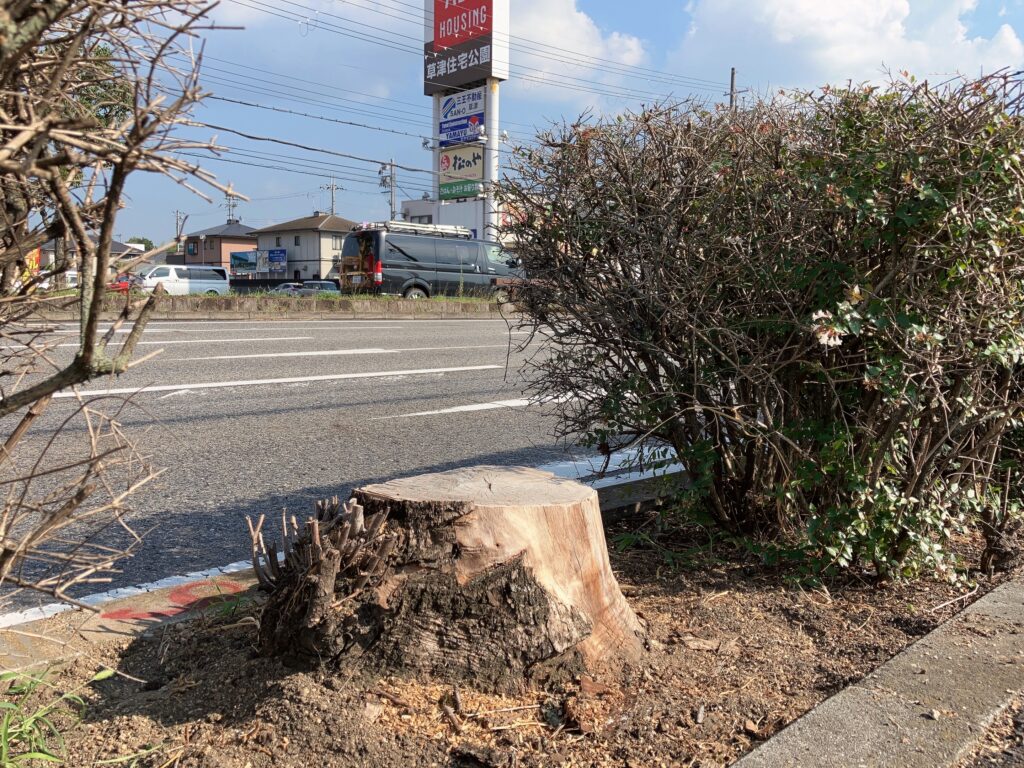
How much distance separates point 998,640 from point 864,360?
986 mm

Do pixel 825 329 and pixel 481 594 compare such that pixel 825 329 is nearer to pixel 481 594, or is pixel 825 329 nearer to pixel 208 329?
pixel 481 594

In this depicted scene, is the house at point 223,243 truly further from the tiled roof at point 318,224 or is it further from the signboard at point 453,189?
the signboard at point 453,189

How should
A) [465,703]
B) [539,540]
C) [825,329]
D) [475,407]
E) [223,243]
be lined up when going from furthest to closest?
[223,243] < [475,407] < [825,329] < [539,540] < [465,703]

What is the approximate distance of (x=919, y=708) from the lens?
2316 millimetres

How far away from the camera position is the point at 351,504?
7.84 feet

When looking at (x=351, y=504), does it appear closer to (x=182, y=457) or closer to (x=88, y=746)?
(x=88, y=746)

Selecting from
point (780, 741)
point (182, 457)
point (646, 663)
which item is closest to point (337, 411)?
point (182, 457)

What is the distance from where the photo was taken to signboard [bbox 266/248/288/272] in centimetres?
6700

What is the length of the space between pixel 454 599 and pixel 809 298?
1.56 m

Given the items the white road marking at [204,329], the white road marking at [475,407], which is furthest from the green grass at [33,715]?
the white road marking at [204,329]

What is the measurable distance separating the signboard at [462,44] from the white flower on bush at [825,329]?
3628 centimetres

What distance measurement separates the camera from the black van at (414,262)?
24875 mm

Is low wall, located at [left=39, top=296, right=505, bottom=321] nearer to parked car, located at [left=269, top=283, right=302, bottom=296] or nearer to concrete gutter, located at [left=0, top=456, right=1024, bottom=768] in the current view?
parked car, located at [left=269, top=283, right=302, bottom=296]

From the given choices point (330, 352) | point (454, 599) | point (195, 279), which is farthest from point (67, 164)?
point (195, 279)
